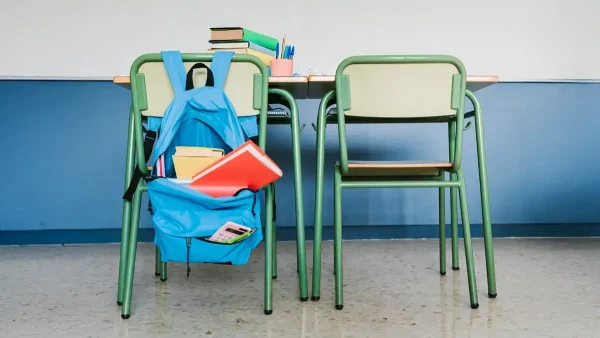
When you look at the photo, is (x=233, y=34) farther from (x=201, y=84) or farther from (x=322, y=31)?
(x=322, y=31)

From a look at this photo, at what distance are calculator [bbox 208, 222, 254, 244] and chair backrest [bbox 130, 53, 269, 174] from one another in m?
0.36

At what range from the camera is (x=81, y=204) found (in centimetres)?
300

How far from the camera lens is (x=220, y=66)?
1.66 meters

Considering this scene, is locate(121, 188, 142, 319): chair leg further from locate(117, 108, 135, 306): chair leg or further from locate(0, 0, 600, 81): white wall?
locate(0, 0, 600, 81): white wall

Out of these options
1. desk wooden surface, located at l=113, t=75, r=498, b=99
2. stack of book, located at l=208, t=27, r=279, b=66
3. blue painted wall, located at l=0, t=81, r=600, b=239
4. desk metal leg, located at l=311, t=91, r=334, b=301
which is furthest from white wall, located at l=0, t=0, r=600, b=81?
desk metal leg, located at l=311, t=91, r=334, b=301

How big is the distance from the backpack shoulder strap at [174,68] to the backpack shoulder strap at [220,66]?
105 mm

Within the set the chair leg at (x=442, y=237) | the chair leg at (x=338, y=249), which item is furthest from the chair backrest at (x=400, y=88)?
the chair leg at (x=442, y=237)

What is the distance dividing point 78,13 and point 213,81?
1773mm

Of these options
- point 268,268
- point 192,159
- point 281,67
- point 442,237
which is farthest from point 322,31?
point 268,268

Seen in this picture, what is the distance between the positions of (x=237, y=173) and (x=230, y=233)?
0.18 m

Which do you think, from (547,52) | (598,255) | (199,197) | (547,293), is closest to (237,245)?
(199,197)

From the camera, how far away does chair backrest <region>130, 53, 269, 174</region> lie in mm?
1677

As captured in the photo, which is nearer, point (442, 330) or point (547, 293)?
point (442, 330)

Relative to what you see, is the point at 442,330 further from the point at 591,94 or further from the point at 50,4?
the point at 50,4
